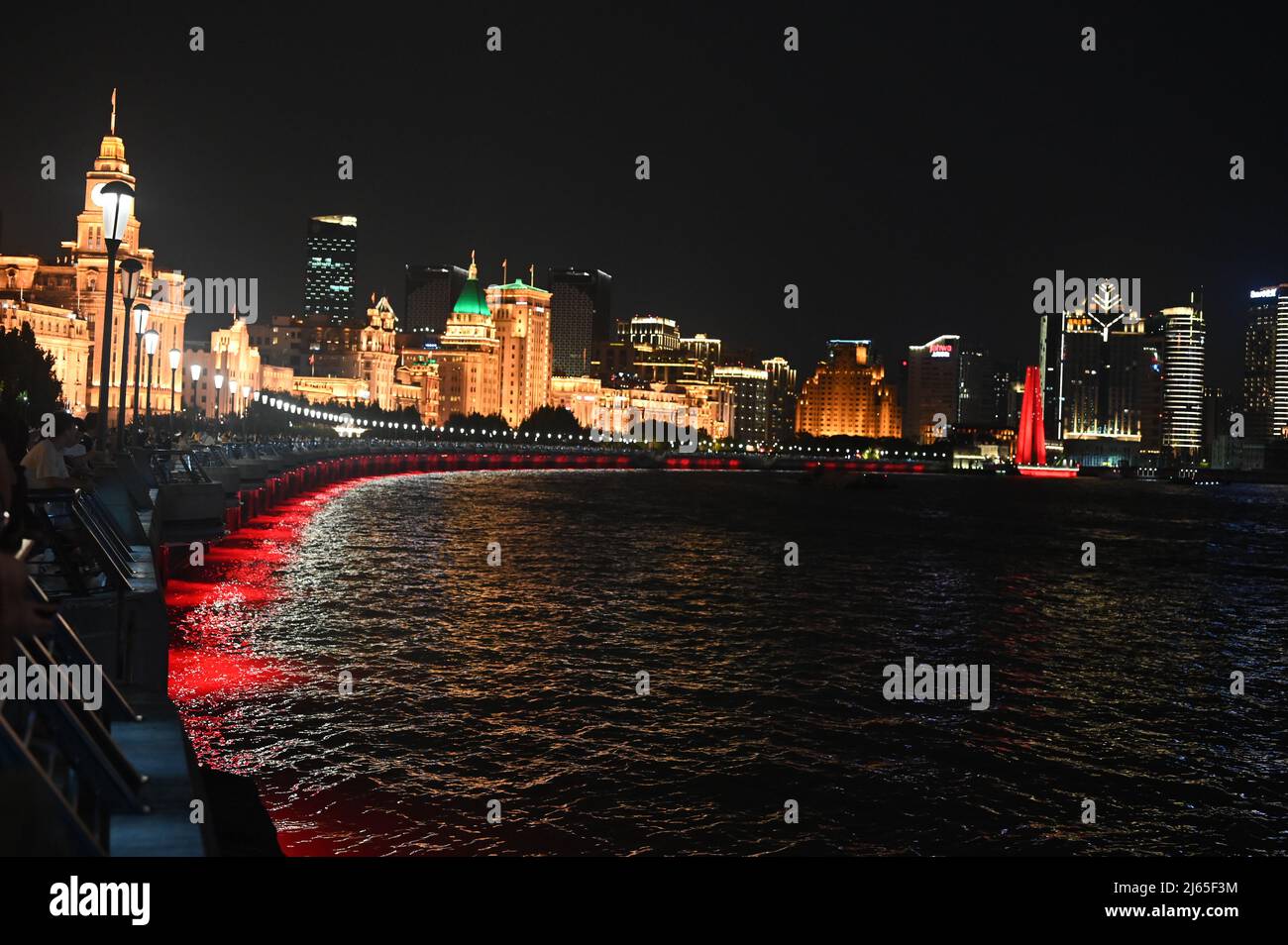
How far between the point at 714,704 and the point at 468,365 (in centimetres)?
17732

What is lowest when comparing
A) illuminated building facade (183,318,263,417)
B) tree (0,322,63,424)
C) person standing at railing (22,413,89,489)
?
person standing at railing (22,413,89,489)

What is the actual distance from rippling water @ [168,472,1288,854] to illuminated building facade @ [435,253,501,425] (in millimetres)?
154503

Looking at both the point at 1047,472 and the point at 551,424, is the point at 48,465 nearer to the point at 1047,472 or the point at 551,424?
the point at 551,424

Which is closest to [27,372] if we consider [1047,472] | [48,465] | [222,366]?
[48,465]

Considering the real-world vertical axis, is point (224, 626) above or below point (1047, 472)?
below

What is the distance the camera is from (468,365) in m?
190

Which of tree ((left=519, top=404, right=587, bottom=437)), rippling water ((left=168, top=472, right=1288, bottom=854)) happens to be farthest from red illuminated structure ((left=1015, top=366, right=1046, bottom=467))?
rippling water ((left=168, top=472, right=1288, bottom=854))

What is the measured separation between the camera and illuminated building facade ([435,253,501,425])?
189625 millimetres

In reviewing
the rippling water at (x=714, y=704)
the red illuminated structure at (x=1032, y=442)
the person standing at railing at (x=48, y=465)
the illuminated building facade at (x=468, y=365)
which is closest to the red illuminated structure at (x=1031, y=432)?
the red illuminated structure at (x=1032, y=442)

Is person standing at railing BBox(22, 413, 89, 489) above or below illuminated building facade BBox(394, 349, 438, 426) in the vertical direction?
below

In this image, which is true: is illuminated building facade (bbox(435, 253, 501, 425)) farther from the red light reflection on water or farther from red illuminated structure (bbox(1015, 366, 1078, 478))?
the red light reflection on water

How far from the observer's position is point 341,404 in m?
168
